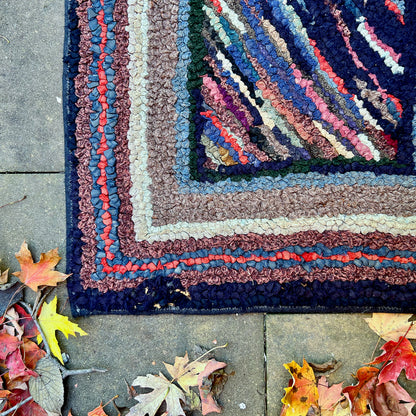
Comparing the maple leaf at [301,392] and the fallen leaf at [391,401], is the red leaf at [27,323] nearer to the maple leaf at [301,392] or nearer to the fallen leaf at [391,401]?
the maple leaf at [301,392]

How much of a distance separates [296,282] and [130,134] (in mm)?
620

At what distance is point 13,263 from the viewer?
1.04 meters

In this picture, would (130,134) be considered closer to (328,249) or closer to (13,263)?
(13,263)

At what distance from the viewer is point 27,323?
1.01m

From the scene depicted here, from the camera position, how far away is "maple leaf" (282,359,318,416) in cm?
94

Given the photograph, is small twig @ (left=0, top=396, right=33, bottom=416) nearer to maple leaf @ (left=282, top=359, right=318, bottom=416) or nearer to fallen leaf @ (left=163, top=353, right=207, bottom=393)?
fallen leaf @ (left=163, top=353, right=207, bottom=393)

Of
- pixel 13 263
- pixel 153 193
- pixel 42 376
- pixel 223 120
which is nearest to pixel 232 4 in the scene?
pixel 223 120

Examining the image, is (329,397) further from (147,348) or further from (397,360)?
(147,348)

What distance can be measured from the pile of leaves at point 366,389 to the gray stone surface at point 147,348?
11 cm

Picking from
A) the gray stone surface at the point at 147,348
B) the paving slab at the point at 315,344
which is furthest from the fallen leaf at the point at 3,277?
the paving slab at the point at 315,344

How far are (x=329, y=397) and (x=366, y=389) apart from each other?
0.10m

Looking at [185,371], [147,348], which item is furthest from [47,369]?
[185,371]

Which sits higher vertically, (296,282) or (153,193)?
(153,193)

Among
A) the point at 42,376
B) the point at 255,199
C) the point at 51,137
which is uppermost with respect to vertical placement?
the point at 51,137
